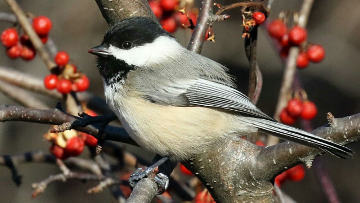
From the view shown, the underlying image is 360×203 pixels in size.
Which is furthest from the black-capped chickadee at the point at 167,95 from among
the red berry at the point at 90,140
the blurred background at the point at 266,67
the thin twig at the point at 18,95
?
the blurred background at the point at 266,67

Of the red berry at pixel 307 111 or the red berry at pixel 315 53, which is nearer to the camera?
the red berry at pixel 307 111

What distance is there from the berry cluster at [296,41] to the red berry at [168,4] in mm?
501

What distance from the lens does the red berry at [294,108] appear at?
2.73m

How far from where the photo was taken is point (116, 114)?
92.2 inches

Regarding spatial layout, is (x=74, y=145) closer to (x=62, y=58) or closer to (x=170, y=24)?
(x=62, y=58)

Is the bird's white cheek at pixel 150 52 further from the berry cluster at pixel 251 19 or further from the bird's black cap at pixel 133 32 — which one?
the berry cluster at pixel 251 19

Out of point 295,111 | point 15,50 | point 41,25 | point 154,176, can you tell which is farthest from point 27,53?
Answer: point 295,111

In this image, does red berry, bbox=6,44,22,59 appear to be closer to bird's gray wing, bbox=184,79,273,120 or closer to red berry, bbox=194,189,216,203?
bird's gray wing, bbox=184,79,273,120

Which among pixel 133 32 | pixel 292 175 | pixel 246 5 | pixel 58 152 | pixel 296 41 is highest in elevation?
pixel 246 5

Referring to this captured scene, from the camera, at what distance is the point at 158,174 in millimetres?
2270

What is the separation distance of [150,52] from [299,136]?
0.74m

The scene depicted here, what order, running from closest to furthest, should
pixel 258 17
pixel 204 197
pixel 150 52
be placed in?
1. pixel 258 17
2. pixel 150 52
3. pixel 204 197

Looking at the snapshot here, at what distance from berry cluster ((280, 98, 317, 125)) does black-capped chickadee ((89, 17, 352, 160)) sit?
0.37 m

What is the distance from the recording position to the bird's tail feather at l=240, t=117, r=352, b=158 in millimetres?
1941
